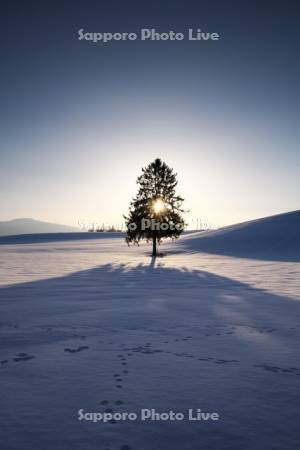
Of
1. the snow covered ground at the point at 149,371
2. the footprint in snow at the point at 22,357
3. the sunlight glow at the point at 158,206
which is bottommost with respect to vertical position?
the snow covered ground at the point at 149,371

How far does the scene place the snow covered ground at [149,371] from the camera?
9.66 ft

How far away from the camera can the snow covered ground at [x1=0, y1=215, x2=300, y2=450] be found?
2943 millimetres

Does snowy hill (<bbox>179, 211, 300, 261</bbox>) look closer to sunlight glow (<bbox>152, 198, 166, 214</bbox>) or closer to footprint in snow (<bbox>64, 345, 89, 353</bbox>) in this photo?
sunlight glow (<bbox>152, 198, 166, 214</bbox>)

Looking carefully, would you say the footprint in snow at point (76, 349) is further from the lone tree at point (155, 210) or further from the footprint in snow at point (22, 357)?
the lone tree at point (155, 210)

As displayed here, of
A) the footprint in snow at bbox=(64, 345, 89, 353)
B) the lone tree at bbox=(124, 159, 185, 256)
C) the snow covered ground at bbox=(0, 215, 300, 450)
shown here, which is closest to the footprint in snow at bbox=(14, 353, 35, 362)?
the snow covered ground at bbox=(0, 215, 300, 450)

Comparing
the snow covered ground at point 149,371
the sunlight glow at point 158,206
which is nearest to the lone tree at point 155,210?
the sunlight glow at point 158,206

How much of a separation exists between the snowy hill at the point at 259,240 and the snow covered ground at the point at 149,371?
20818 mm

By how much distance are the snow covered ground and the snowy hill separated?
20.8 metres

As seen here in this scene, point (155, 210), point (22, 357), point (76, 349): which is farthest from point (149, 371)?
point (155, 210)

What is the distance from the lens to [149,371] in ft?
13.9

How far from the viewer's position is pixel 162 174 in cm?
2848

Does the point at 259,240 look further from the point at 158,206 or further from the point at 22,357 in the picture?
the point at 22,357

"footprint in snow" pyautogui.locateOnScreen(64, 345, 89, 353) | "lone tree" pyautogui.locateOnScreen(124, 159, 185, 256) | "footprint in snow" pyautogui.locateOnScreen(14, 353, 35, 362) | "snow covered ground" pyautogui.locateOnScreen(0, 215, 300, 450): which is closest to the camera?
"snow covered ground" pyautogui.locateOnScreen(0, 215, 300, 450)

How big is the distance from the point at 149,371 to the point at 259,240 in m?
30.6
